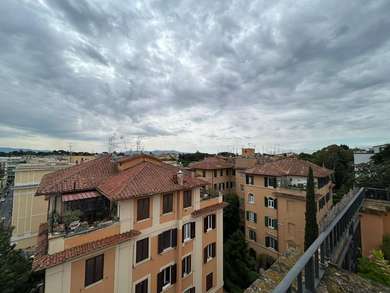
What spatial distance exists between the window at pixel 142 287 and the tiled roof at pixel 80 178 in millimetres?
6417

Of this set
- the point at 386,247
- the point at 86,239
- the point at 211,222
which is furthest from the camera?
the point at 211,222

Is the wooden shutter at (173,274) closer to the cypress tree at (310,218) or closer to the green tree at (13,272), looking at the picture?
the green tree at (13,272)

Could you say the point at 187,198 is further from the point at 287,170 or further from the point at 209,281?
the point at 287,170

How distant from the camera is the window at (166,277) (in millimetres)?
12266

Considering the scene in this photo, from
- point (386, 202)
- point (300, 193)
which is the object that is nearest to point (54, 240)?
point (386, 202)

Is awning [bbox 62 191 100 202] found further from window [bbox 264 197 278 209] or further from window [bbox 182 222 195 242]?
window [bbox 264 197 278 209]

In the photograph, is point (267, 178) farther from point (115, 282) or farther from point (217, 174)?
point (115, 282)

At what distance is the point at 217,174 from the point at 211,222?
66.4ft

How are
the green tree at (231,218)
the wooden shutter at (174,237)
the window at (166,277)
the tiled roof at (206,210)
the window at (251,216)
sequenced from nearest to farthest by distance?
the window at (166,277), the wooden shutter at (174,237), the tiled roof at (206,210), the window at (251,216), the green tree at (231,218)

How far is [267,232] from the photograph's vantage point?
22766 millimetres

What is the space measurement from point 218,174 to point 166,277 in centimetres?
2472

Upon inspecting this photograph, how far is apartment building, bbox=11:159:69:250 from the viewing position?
869 inches

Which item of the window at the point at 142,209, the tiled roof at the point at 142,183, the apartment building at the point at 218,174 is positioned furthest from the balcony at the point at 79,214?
the apartment building at the point at 218,174

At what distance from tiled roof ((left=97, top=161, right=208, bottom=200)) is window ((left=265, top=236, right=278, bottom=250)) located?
1390 centimetres
